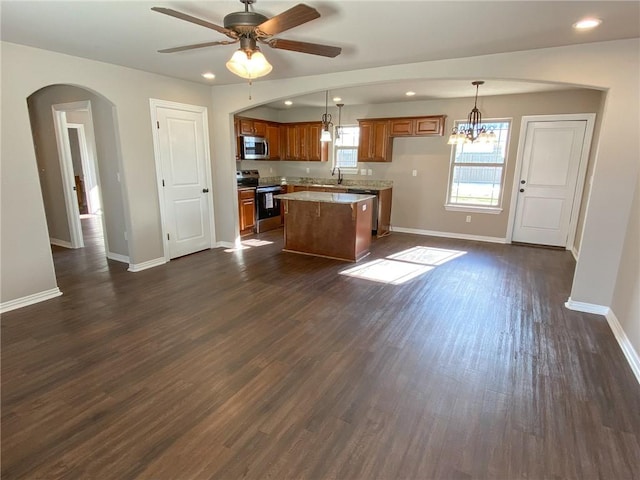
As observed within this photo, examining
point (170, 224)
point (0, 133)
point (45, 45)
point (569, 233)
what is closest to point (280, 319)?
point (170, 224)

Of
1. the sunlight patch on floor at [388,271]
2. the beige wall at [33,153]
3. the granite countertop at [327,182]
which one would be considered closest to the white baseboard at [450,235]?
the granite countertop at [327,182]

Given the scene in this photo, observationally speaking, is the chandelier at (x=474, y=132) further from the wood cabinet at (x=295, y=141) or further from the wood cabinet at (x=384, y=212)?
the wood cabinet at (x=295, y=141)

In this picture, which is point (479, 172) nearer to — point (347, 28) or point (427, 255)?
point (427, 255)

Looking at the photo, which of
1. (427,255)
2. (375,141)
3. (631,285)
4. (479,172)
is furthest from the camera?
(375,141)

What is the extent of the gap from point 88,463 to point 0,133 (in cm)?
305

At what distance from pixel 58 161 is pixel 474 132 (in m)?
6.60

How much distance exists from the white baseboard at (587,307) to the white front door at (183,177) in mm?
4891

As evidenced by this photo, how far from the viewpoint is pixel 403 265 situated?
4.78 meters

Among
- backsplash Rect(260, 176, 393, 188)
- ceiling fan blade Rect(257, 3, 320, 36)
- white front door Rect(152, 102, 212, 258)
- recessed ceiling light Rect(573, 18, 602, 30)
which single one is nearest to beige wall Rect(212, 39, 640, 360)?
recessed ceiling light Rect(573, 18, 602, 30)

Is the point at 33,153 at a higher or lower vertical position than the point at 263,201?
higher

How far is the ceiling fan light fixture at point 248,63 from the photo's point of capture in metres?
2.38

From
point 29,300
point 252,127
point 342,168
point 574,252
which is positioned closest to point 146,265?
point 29,300

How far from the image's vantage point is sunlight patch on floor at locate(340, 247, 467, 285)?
4.29 meters

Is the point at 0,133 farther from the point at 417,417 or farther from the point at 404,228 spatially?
the point at 404,228
